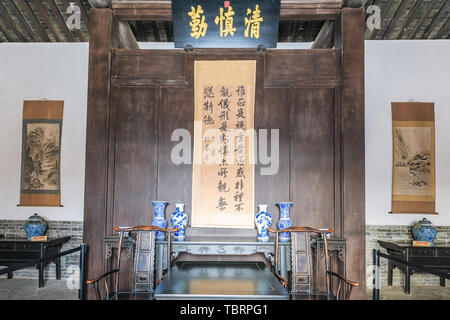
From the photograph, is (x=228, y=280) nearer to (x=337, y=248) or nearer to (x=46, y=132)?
(x=337, y=248)

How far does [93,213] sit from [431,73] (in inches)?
178

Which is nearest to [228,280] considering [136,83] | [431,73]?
[136,83]

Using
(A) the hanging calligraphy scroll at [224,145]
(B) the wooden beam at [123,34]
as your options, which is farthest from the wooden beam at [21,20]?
(A) the hanging calligraphy scroll at [224,145]

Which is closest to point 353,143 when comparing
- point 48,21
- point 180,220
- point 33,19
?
point 180,220

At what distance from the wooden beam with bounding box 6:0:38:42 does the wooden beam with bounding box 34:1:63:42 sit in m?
0.27

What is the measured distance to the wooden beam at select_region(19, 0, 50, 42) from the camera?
14.1ft

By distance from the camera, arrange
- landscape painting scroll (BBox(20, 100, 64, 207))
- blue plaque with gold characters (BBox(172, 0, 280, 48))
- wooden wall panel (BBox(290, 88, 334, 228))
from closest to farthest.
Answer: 1. blue plaque with gold characters (BBox(172, 0, 280, 48))
2. wooden wall panel (BBox(290, 88, 334, 228))
3. landscape painting scroll (BBox(20, 100, 64, 207))

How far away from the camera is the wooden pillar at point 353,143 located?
349cm

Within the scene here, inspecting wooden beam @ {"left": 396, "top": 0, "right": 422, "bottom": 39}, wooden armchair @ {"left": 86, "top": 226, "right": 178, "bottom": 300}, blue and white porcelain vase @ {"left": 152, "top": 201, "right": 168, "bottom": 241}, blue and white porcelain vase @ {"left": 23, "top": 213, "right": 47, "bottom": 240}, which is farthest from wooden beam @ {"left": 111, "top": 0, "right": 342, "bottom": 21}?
blue and white porcelain vase @ {"left": 23, "top": 213, "right": 47, "bottom": 240}

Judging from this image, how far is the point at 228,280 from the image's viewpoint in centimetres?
219

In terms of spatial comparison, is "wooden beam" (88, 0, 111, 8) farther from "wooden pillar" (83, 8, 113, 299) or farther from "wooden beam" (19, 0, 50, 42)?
"wooden beam" (19, 0, 50, 42)

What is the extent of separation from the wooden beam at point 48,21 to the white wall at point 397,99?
408 cm

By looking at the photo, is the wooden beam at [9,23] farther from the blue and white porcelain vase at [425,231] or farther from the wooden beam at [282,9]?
the blue and white porcelain vase at [425,231]

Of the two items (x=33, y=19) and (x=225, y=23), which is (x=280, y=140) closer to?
(x=225, y=23)
